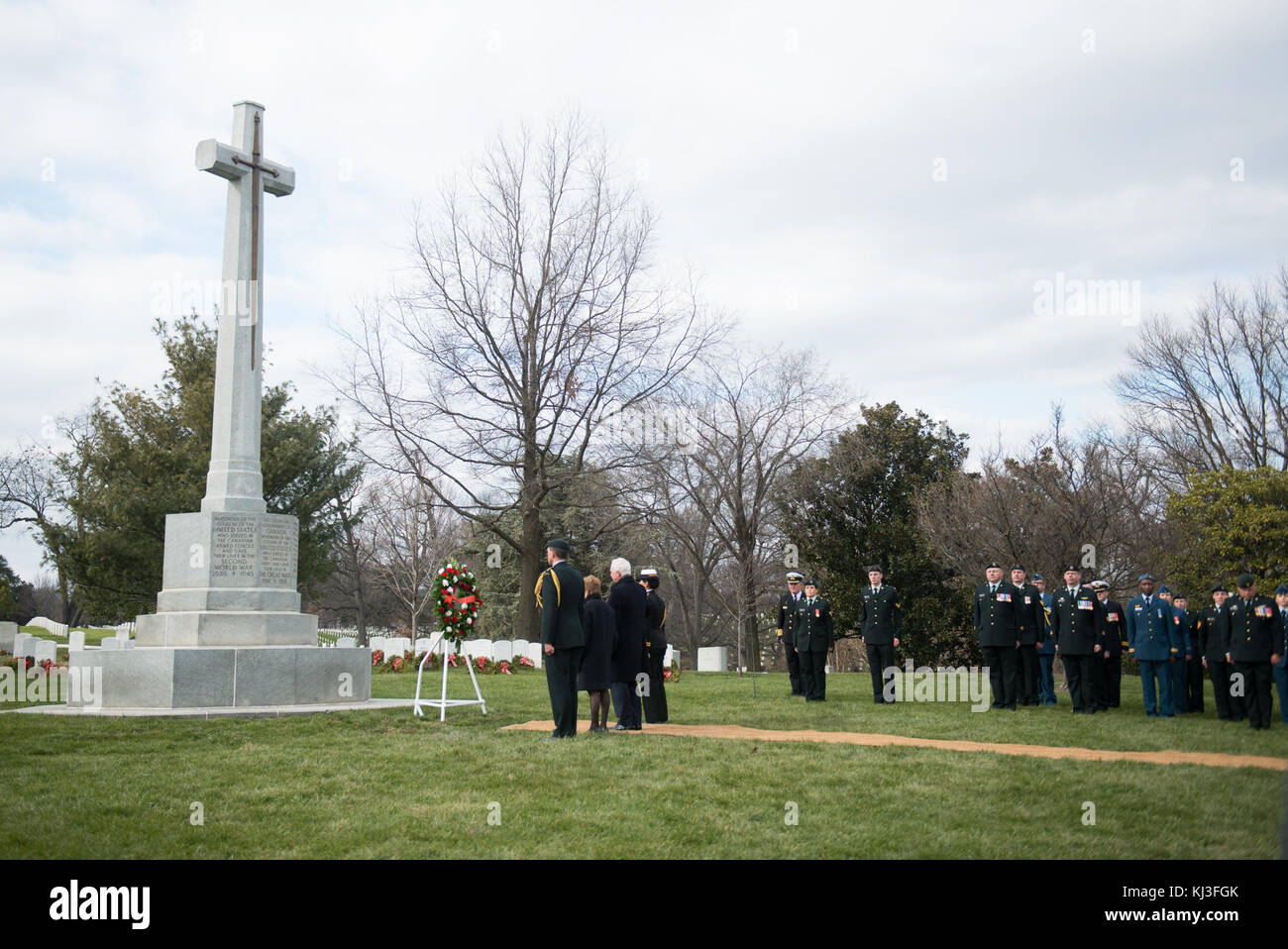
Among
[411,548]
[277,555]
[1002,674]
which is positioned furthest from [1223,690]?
[411,548]

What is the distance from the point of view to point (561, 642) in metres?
10.1

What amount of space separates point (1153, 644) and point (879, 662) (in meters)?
3.69

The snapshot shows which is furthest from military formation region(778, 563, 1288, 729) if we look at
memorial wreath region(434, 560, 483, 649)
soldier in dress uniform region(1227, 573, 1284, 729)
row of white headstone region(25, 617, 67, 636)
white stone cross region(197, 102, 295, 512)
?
row of white headstone region(25, 617, 67, 636)

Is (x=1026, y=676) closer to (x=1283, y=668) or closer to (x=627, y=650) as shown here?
(x=1283, y=668)

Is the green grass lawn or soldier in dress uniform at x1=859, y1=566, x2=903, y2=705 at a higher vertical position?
soldier in dress uniform at x1=859, y1=566, x2=903, y2=705

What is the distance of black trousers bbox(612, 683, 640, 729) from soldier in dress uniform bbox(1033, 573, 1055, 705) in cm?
625

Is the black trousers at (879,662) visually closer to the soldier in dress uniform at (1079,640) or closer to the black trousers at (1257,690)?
the soldier in dress uniform at (1079,640)

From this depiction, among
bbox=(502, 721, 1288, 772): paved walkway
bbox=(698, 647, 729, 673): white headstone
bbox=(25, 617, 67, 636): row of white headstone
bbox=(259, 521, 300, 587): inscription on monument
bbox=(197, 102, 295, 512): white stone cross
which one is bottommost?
bbox=(698, 647, 729, 673): white headstone

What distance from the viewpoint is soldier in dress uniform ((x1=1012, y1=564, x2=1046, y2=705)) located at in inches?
552

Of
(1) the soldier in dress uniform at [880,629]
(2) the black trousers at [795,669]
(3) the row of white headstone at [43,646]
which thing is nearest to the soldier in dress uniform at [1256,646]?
(1) the soldier in dress uniform at [880,629]

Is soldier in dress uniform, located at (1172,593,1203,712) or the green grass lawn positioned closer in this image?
the green grass lawn

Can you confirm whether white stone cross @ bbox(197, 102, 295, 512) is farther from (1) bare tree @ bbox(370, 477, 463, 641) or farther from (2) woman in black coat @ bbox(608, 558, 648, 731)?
(1) bare tree @ bbox(370, 477, 463, 641)

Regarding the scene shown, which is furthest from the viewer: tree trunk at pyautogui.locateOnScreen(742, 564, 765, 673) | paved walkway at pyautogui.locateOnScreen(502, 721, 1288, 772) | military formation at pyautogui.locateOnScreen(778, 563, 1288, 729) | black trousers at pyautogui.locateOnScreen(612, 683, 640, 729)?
tree trunk at pyautogui.locateOnScreen(742, 564, 765, 673)
